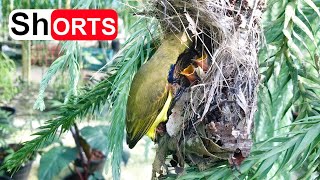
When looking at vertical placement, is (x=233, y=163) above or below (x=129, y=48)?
below

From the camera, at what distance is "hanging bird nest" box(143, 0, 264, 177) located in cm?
52

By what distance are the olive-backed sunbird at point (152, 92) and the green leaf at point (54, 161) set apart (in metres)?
1.12

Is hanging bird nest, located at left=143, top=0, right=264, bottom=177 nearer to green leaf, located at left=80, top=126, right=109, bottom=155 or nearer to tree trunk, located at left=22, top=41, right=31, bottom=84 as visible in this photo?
tree trunk, located at left=22, top=41, right=31, bottom=84

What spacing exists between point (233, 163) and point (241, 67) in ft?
0.37

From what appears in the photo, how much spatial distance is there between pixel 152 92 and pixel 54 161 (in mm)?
1186

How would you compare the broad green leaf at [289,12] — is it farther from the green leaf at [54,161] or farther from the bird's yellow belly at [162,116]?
the green leaf at [54,161]

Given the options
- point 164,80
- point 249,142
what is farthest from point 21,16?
point 249,142

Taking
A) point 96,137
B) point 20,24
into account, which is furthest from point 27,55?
point 96,137

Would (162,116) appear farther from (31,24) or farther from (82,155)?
(82,155)

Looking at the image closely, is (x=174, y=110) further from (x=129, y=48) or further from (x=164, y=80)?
(x=129, y=48)

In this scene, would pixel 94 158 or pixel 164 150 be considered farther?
pixel 94 158

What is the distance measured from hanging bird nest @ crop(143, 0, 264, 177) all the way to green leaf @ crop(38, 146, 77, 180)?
44.5 inches

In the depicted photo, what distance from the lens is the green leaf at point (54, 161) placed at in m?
1.63

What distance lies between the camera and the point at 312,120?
571 millimetres
